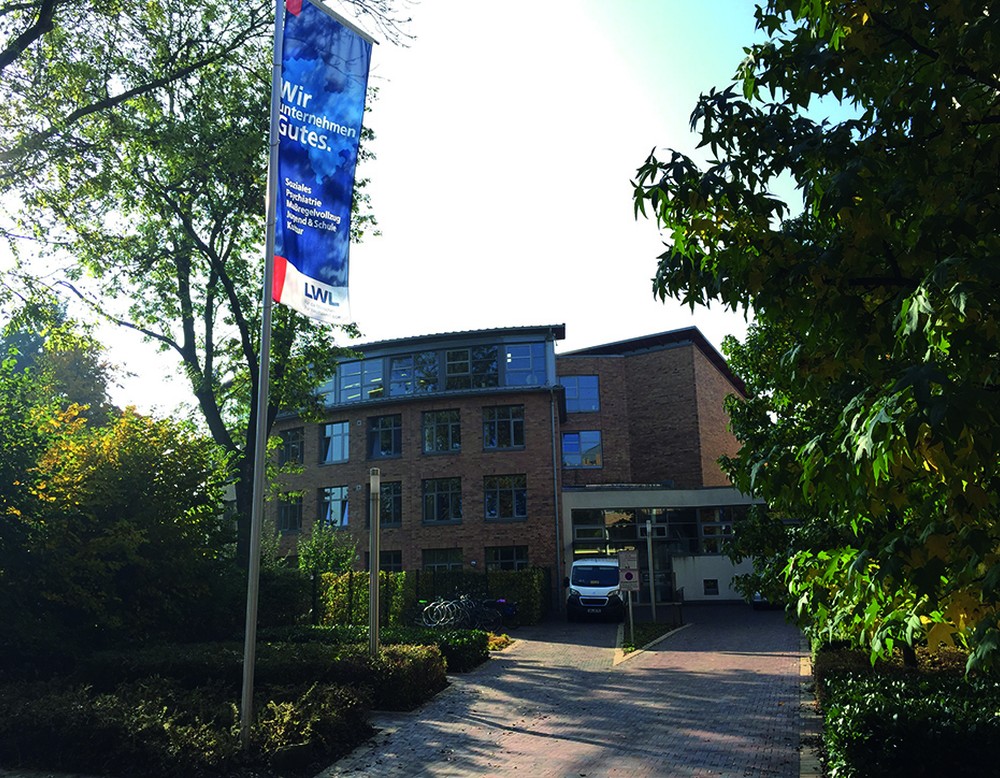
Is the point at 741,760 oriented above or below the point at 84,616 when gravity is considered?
below

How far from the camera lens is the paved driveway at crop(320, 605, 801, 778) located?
948 centimetres

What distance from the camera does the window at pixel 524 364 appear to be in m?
35.5

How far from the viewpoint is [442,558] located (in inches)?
1390

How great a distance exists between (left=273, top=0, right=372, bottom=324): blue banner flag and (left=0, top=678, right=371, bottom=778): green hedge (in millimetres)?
4973

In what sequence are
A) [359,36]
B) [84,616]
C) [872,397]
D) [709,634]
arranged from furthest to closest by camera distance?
[709,634] < [84,616] < [359,36] < [872,397]

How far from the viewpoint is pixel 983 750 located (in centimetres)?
731

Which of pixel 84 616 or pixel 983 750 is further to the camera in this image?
pixel 84 616

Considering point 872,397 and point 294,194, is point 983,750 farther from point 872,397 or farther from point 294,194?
point 294,194

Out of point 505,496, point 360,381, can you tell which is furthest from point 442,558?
point 360,381

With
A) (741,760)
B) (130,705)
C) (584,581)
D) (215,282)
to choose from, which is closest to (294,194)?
(130,705)

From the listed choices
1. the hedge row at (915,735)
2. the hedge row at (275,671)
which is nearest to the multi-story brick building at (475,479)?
the hedge row at (275,671)

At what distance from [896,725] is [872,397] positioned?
5081 millimetres

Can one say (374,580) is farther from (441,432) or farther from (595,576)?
(441,432)

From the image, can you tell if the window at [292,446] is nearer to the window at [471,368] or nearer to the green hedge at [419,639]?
the window at [471,368]
